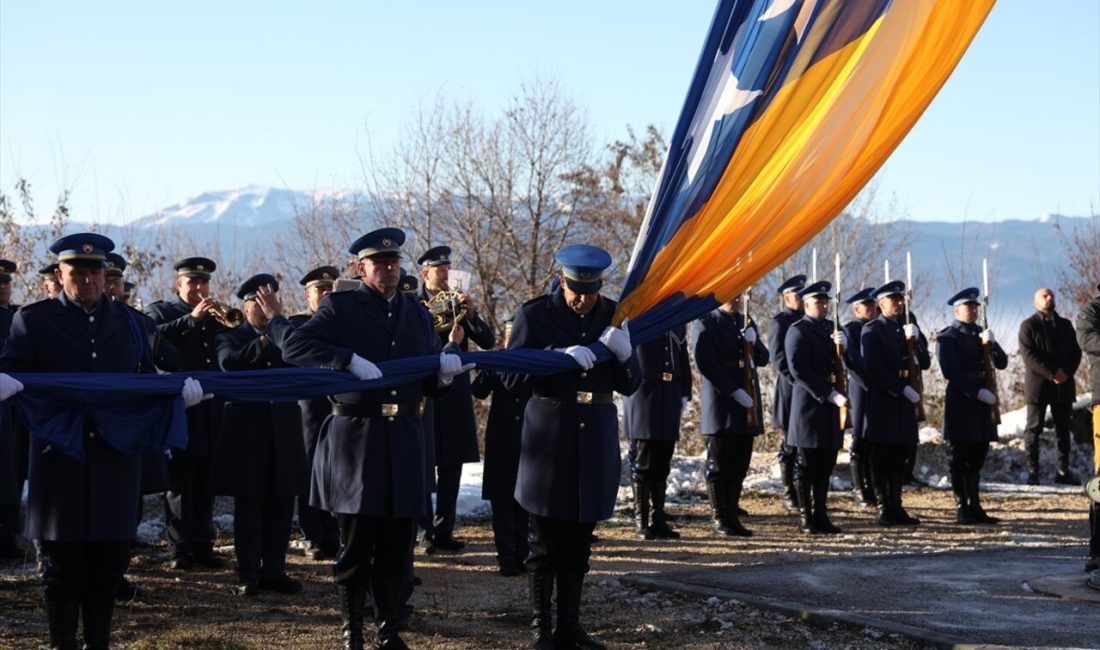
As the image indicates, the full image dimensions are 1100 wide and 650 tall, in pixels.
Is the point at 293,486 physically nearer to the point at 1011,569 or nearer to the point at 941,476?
the point at 1011,569

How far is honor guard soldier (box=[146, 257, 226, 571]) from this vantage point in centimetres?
961

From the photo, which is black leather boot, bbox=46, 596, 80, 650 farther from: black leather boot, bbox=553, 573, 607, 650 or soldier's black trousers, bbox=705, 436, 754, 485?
soldier's black trousers, bbox=705, 436, 754, 485

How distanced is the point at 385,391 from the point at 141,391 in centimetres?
112

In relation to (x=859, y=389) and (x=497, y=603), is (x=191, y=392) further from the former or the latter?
(x=859, y=389)

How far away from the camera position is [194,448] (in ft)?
31.8

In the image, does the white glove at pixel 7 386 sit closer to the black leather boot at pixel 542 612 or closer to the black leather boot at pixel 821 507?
the black leather boot at pixel 542 612

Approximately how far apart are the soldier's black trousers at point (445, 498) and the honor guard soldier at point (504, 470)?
0.74 meters

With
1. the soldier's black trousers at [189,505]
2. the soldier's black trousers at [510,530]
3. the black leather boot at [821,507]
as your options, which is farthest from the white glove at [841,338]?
the soldier's black trousers at [189,505]

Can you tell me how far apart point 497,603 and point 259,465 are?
5.41ft

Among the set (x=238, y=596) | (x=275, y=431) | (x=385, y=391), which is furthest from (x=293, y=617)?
(x=385, y=391)

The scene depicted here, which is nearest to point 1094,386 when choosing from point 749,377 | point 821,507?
point 821,507

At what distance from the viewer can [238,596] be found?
8.66 m

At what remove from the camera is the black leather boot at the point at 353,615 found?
22.5 ft

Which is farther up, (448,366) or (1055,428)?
(448,366)
